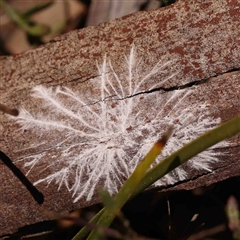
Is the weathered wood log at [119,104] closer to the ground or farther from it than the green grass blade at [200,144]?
farther from it

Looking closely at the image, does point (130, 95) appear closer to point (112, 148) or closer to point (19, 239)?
point (112, 148)

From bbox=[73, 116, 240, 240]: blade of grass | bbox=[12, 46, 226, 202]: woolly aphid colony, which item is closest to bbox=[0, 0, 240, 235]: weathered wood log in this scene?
bbox=[12, 46, 226, 202]: woolly aphid colony

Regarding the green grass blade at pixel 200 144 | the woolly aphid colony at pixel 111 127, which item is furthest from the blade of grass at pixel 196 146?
the woolly aphid colony at pixel 111 127

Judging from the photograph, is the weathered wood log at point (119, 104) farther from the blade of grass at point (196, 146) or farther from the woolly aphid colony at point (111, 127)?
the blade of grass at point (196, 146)

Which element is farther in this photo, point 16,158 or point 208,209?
point 208,209

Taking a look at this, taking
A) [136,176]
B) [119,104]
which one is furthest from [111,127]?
[136,176]

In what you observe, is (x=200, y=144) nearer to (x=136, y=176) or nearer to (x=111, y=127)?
(x=136, y=176)

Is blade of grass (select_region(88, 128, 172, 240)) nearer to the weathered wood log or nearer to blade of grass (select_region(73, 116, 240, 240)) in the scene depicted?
blade of grass (select_region(73, 116, 240, 240))

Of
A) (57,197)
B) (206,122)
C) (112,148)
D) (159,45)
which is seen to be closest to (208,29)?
(159,45)
